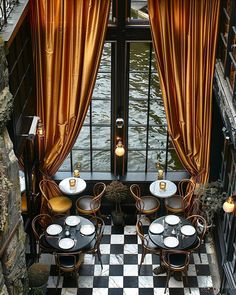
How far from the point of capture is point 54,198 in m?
11.4

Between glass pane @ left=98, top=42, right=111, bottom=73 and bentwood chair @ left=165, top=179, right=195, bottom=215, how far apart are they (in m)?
2.76

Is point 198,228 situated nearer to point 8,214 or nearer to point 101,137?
point 101,137

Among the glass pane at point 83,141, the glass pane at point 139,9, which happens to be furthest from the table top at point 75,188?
the glass pane at point 139,9

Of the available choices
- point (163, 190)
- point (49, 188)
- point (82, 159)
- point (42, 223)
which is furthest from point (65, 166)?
point (163, 190)

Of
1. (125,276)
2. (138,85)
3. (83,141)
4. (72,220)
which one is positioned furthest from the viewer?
(83,141)

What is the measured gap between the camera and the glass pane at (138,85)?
10.9 m

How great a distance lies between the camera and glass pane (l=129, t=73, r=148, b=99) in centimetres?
1093

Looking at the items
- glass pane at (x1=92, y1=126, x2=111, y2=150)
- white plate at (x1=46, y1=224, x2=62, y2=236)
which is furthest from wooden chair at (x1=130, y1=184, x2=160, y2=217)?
white plate at (x1=46, y1=224, x2=62, y2=236)

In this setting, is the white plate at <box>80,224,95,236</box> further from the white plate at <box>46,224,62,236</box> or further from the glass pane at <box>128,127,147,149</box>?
the glass pane at <box>128,127,147,149</box>

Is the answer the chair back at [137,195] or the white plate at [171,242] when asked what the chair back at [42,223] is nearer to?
the chair back at [137,195]

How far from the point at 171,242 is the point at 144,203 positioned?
1.38 metres

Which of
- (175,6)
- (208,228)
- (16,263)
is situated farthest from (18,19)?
(208,228)

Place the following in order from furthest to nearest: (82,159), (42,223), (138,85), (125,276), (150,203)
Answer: (82,159)
(150,203)
(42,223)
(138,85)
(125,276)

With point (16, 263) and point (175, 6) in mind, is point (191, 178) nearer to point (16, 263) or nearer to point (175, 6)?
point (175, 6)
